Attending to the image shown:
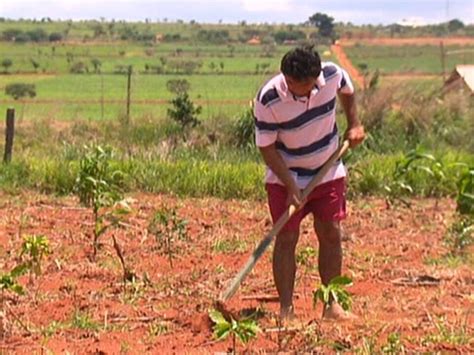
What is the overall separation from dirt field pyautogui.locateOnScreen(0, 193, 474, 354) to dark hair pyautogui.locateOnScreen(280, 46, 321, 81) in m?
1.22

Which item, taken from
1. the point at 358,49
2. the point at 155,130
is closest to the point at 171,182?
the point at 155,130

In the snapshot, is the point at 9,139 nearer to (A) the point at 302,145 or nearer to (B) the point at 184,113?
(B) the point at 184,113

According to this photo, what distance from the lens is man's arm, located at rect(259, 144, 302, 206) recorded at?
516 centimetres

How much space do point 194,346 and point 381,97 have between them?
35.1ft

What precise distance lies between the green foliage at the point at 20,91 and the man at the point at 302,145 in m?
24.4

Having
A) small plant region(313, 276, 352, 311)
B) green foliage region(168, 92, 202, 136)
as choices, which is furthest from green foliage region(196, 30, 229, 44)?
small plant region(313, 276, 352, 311)

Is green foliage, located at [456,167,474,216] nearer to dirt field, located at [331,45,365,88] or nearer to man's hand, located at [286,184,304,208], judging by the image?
man's hand, located at [286,184,304,208]

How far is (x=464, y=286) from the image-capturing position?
6371mm

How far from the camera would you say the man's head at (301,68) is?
16.2 feet

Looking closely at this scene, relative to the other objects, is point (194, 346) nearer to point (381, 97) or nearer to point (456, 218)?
point (456, 218)

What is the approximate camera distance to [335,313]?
526 cm

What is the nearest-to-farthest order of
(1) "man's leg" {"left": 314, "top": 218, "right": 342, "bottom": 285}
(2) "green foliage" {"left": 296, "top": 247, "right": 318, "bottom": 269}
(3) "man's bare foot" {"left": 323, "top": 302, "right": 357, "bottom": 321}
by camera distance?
1. (3) "man's bare foot" {"left": 323, "top": 302, "right": 357, "bottom": 321}
2. (1) "man's leg" {"left": 314, "top": 218, "right": 342, "bottom": 285}
3. (2) "green foliage" {"left": 296, "top": 247, "right": 318, "bottom": 269}

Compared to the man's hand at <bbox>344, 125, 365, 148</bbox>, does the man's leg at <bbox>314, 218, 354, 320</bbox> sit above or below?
below

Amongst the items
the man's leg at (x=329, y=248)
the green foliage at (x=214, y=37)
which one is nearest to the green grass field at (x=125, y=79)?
the green foliage at (x=214, y=37)
